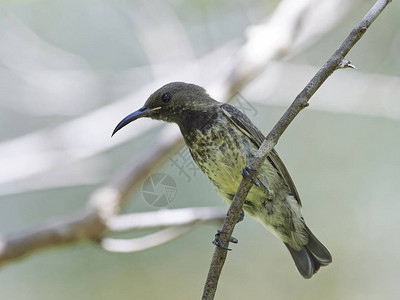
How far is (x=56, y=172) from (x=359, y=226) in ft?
13.3

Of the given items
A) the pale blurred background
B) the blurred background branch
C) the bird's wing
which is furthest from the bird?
the pale blurred background

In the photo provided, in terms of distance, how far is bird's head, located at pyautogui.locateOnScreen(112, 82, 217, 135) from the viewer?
3922 millimetres

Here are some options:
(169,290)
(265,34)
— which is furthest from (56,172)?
(169,290)

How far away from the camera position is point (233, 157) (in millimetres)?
3639

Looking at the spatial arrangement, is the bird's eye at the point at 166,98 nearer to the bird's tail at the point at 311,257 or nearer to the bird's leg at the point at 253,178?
the bird's leg at the point at 253,178

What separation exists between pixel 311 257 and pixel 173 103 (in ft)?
4.47

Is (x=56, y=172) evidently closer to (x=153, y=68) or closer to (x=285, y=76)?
(x=153, y=68)

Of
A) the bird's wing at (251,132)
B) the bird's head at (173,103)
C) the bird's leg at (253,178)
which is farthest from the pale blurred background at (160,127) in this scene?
the bird's leg at (253,178)

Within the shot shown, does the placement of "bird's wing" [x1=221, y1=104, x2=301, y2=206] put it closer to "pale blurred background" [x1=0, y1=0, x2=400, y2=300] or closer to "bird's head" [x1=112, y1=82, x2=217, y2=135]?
"bird's head" [x1=112, y1=82, x2=217, y2=135]

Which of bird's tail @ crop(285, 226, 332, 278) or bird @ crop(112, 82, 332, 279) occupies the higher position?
bird @ crop(112, 82, 332, 279)

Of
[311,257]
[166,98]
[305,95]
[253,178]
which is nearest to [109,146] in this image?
[166,98]

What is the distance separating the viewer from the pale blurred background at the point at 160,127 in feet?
17.8

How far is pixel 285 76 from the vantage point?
5.66 m

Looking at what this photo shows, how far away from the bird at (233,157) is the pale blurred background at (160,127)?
29.2 inches
